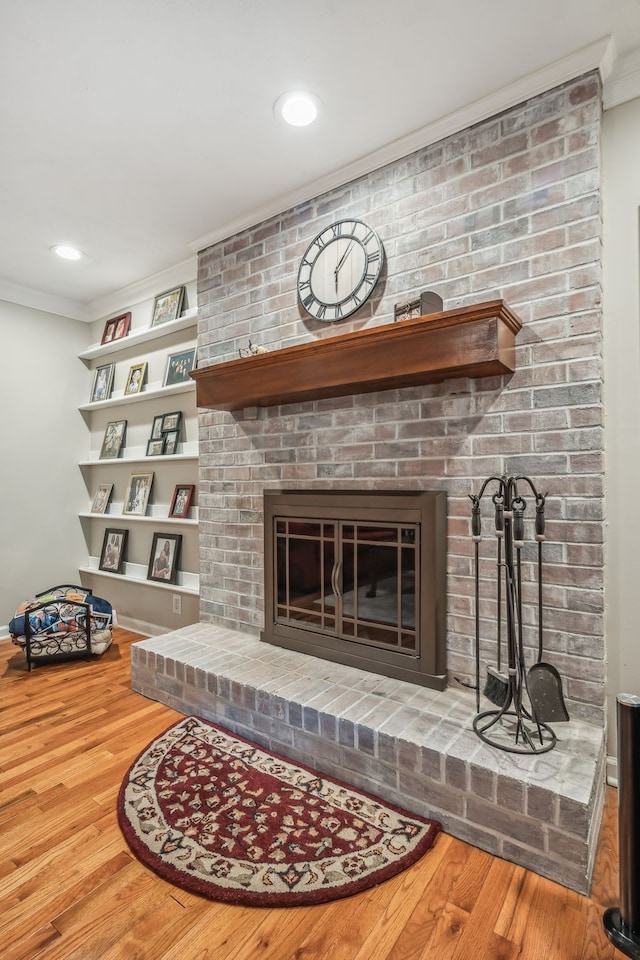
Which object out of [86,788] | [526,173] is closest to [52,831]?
[86,788]

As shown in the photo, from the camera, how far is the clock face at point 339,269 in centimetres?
221

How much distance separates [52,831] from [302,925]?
898mm

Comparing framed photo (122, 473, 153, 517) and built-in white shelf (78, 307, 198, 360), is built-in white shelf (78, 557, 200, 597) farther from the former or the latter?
built-in white shelf (78, 307, 198, 360)

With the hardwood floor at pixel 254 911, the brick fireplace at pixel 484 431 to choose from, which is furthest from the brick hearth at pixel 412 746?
the hardwood floor at pixel 254 911

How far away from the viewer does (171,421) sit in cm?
341

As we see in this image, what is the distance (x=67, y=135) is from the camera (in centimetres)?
205

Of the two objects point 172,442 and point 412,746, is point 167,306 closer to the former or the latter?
point 172,442

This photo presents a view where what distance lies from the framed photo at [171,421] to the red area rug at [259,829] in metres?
2.07

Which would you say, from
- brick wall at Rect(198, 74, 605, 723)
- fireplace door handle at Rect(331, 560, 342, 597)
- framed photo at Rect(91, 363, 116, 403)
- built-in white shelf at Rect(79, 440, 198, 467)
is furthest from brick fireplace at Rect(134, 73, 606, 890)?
framed photo at Rect(91, 363, 116, 403)

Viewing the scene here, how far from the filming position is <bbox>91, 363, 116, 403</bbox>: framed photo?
154 inches

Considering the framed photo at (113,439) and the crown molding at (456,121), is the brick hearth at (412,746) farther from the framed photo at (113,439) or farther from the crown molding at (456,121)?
the crown molding at (456,121)

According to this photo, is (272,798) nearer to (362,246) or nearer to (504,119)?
(362,246)

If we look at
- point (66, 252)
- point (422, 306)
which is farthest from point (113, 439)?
point (422, 306)

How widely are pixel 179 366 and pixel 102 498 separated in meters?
1.36
